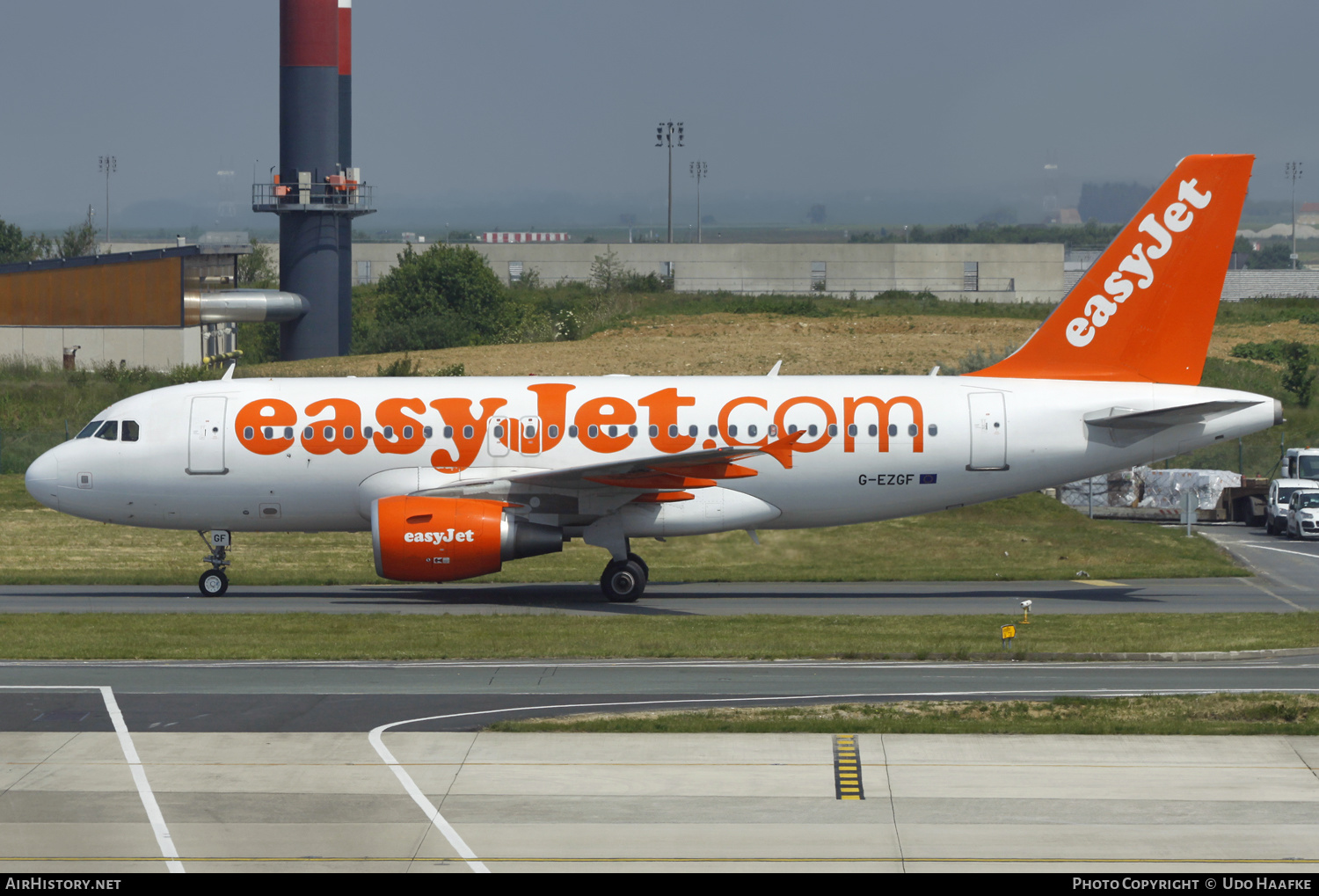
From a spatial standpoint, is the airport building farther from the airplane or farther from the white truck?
the white truck

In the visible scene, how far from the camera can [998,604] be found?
2941cm

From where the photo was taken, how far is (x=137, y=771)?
15938mm

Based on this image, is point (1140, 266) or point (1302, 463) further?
point (1302, 463)

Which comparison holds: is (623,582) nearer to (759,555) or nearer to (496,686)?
(759,555)

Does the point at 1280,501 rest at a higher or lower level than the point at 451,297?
lower

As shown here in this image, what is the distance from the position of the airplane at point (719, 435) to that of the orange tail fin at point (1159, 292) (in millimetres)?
41

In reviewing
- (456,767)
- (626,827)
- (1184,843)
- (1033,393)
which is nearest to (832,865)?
(626,827)

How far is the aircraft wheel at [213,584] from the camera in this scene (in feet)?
101

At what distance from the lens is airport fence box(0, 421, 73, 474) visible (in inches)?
1975

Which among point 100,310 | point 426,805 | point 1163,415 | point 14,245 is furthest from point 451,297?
point 426,805

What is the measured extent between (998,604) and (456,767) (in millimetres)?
16152

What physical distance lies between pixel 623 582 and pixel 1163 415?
450 inches

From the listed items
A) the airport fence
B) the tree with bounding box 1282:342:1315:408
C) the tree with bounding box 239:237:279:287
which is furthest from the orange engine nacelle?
the tree with bounding box 239:237:279:287

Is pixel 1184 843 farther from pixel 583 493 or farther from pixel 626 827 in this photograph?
pixel 583 493
